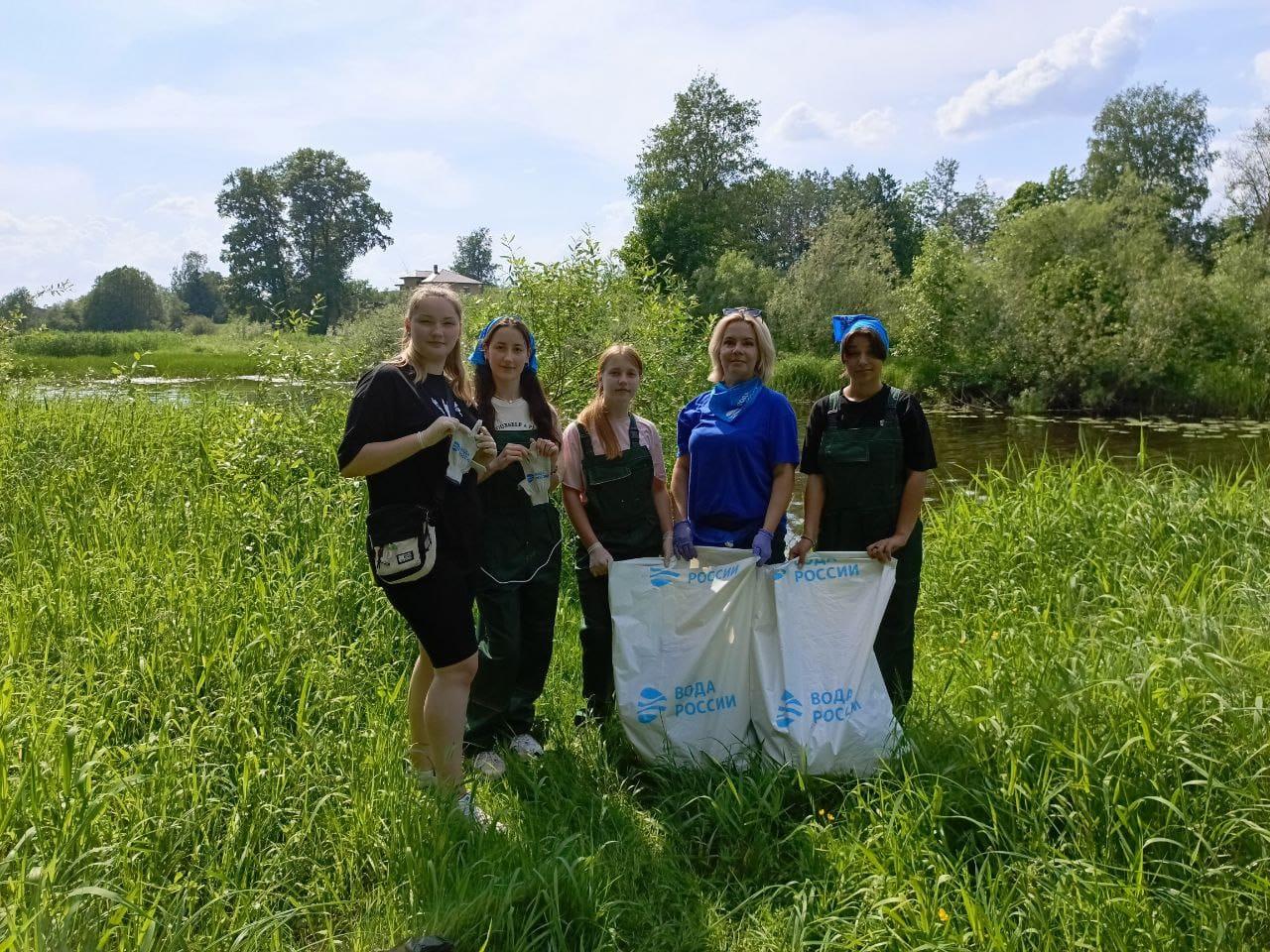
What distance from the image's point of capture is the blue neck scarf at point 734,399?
138 inches

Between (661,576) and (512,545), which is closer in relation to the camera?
(661,576)

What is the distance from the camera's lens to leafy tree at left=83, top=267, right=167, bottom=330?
66.4 m

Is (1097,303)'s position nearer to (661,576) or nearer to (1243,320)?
(1243,320)

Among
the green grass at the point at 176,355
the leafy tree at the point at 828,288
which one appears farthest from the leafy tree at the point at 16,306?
the leafy tree at the point at 828,288

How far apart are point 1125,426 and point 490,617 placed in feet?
62.9

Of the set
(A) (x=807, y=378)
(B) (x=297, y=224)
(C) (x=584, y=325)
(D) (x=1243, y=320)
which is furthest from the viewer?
(B) (x=297, y=224)

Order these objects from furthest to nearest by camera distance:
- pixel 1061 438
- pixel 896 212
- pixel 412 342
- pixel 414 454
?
1. pixel 896 212
2. pixel 1061 438
3. pixel 412 342
4. pixel 414 454

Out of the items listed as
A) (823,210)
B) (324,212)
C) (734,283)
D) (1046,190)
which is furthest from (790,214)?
(324,212)

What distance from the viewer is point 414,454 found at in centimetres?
277

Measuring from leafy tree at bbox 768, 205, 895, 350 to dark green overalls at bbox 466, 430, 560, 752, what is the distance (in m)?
27.7

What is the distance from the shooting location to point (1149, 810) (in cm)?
256

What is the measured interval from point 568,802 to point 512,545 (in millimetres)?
1049

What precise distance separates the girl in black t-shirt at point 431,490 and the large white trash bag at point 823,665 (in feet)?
3.78

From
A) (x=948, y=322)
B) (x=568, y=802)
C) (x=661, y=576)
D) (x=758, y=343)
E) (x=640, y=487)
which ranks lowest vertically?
(x=568, y=802)
